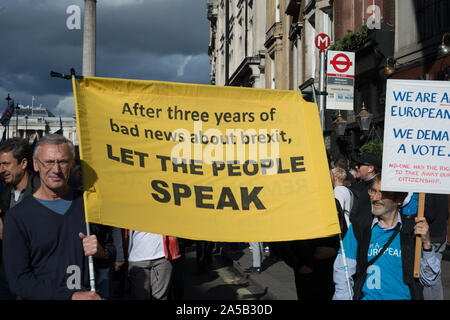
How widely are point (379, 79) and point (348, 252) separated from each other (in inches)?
561

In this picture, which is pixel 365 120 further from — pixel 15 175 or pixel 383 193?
pixel 15 175

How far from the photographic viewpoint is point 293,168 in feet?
11.9

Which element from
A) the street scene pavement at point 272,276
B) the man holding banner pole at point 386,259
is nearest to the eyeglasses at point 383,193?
the man holding banner pole at point 386,259

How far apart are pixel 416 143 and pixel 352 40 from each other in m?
15.0

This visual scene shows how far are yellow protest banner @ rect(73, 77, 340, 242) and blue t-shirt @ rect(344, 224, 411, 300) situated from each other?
13.2 inches

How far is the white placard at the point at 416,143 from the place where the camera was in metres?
3.82

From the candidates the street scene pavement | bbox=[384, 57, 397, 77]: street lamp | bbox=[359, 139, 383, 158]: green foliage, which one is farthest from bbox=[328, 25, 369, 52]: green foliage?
the street scene pavement

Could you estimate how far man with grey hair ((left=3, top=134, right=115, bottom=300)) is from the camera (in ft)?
9.09

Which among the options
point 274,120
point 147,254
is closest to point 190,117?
point 274,120

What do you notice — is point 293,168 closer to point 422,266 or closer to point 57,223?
point 422,266

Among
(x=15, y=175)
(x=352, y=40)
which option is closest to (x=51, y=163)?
(x=15, y=175)

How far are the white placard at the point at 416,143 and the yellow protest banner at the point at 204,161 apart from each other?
607 mm

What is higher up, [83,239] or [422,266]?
[83,239]

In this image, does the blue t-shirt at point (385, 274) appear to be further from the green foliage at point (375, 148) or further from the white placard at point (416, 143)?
the green foliage at point (375, 148)
